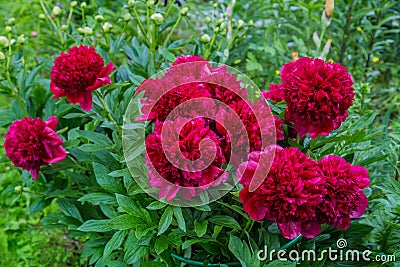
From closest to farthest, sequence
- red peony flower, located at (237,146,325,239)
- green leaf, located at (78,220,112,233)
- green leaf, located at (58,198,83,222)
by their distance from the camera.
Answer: red peony flower, located at (237,146,325,239) < green leaf, located at (78,220,112,233) < green leaf, located at (58,198,83,222)

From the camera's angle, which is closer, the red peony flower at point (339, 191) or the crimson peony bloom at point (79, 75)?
the red peony flower at point (339, 191)

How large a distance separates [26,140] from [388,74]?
2.45m

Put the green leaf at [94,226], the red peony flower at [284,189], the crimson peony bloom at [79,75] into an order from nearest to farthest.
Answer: the red peony flower at [284,189]
the crimson peony bloom at [79,75]
the green leaf at [94,226]

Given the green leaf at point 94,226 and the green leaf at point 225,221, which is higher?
the green leaf at point 225,221

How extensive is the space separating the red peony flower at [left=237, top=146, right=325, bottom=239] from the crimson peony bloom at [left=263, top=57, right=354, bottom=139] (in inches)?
4.3

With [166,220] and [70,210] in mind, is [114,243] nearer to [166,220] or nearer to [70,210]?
[166,220]

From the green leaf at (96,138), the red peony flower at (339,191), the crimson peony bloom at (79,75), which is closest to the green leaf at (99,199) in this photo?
the green leaf at (96,138)

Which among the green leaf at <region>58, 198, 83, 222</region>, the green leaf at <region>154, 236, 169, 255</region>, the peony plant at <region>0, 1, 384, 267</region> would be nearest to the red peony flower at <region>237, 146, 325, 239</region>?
the peony plant at <region>0, 1, 384, 267</region>

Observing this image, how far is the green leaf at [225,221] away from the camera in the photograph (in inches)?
39.5

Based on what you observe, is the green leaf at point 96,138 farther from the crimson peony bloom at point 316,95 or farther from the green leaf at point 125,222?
the crimson peony bloom at point 316,95

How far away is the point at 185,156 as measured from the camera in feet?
2.71

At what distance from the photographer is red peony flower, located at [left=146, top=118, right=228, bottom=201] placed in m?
0.83

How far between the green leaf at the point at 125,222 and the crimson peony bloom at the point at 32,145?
319mm

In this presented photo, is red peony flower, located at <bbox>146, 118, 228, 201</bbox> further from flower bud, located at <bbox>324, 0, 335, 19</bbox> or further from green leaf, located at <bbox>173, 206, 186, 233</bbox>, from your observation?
flower bud, located at <bbox>324, 0, 335, 19</bbox>
